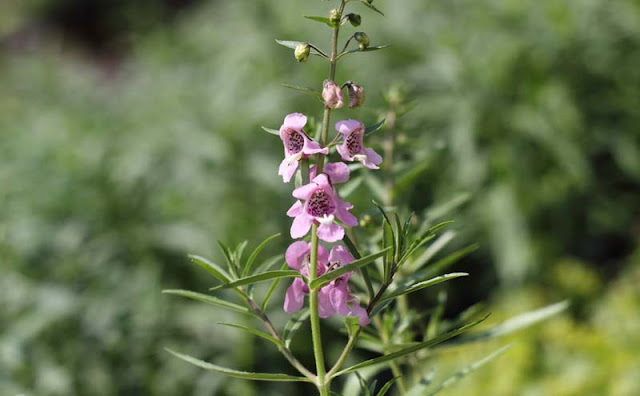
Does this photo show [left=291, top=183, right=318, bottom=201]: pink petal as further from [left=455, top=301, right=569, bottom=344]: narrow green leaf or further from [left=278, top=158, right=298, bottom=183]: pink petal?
[left=455, top=301, right=569, bottom=344]: narrow green leaf

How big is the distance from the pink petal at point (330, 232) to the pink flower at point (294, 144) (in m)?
0.07

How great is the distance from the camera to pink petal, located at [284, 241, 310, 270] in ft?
2.80

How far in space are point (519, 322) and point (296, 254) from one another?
1.40ft

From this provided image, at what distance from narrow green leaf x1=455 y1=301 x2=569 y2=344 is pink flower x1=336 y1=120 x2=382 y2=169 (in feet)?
1.29

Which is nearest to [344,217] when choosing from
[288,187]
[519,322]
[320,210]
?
[320,210]

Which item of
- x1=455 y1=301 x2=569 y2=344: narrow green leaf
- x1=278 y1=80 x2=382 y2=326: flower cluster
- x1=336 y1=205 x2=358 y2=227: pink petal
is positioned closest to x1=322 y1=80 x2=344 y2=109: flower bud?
x1=278 y1=80 x2=382 y2=326: flower cluster

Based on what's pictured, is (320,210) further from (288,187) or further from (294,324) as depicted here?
(288,187)

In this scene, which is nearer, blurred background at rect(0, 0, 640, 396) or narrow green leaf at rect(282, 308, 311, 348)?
narrow green leaf at rect(282, 308, 311, 348)

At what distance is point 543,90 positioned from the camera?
3379 mm

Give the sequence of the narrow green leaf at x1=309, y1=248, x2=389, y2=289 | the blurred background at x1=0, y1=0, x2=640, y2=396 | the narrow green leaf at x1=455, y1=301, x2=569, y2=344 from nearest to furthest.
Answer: the narrow green leaf at x1=309, y1=248, x2=389, y2=289, the narrow green leaf at x1=455, y1=301, x2=569, y2=344, the blurred background at x1=0, y1=0, x2=640, y2=396

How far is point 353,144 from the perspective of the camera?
33.7 inches

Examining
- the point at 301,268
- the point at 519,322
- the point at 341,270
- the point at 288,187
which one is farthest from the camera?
the point at 288,187

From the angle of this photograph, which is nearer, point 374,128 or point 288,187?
point 374,128

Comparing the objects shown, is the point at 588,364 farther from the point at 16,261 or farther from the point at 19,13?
the point at 19,13
